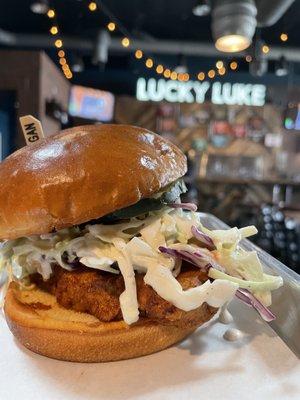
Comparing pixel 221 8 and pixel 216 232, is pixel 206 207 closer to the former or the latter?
pixel 221 8

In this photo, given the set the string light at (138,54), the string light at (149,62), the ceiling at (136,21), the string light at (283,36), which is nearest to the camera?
the ceiling at (136,21)

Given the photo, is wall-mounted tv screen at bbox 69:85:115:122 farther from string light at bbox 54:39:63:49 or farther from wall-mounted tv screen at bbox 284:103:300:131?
wall-mounted tv screen at bbox 284:103:300:131

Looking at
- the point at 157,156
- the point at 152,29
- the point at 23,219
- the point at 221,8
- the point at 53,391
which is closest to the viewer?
the point at 53,391

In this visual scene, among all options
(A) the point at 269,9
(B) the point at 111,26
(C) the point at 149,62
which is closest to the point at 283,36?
(C) the point at 149,62

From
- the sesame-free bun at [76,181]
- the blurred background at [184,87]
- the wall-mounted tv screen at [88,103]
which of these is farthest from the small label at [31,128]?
the wall-mounted tv screen at [88,103]

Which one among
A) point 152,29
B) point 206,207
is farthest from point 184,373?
point 152,29

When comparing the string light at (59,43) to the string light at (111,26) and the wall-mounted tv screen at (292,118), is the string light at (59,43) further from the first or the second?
the wall-mounted tv screen at (292,118)

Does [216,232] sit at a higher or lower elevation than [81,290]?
higher
